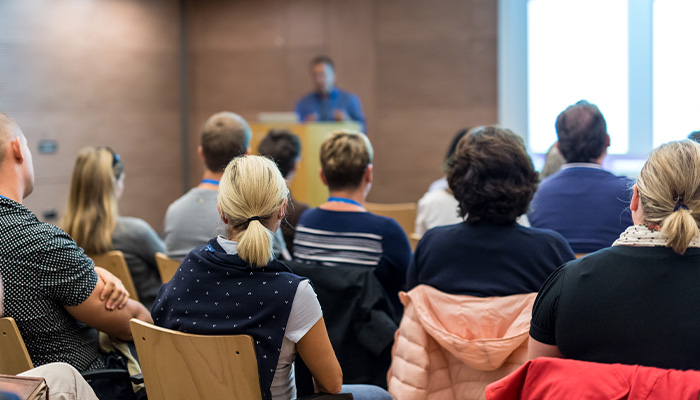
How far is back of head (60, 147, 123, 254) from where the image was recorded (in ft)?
9.66

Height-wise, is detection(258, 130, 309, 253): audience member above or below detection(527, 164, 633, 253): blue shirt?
above

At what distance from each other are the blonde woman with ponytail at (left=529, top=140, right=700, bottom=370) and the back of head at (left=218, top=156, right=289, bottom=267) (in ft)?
2.44

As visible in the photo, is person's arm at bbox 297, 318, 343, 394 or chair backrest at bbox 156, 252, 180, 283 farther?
chair backrest at bbox 156, 252, 180, 283

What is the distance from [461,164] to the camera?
222 cm

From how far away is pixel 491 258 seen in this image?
206cm

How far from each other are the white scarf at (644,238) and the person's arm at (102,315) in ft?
4.77

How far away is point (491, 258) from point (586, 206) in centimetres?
76

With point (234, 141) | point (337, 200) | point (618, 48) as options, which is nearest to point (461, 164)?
point (337, 200)

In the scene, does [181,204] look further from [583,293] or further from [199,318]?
[583,293]

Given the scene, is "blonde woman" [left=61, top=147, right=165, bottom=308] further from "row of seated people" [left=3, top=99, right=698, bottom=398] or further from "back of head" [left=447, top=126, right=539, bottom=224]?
"back of head" [left=447, top=126, right=539, bottom=224]

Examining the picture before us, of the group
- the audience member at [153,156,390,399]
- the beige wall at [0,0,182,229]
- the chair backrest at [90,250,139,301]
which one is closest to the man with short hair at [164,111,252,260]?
the chair backrest at [90,250,139,301]

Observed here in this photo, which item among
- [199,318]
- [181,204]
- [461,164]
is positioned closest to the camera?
[199,318]

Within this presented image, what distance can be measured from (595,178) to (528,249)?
2.58 feet

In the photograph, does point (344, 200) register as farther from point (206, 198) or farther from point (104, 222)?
point (104, 222)
